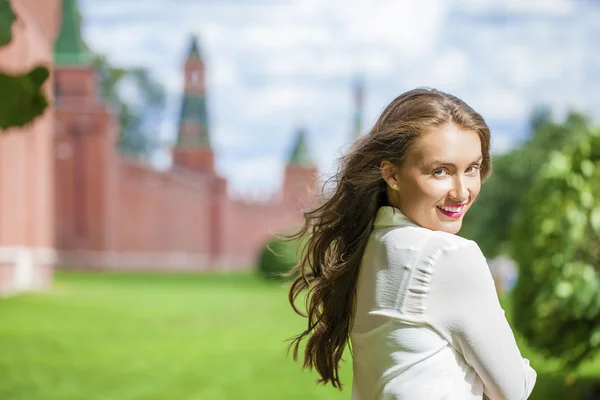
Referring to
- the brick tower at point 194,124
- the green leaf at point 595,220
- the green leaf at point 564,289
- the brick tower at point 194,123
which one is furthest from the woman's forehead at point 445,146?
the brick tower at point 194,123

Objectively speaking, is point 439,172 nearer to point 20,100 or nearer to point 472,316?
point 472,316

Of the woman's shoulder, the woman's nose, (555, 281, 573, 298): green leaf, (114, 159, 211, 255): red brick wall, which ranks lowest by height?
(114, 159, 211, 255): red brick wall

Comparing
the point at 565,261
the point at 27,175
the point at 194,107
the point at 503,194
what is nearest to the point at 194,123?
the point at 194,107

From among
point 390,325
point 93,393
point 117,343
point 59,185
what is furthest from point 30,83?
point 59,185

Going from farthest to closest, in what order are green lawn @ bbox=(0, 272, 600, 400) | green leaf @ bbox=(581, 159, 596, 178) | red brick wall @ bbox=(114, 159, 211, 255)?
red brick wall @ bbox=(114, 159, 211, 255) → green lawn @ bbox=(0, 272, 600, 400) → green leaf @ bbox=(581, 159, 596, 178)

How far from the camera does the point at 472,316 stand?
4.51 feet

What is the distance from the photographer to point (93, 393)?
24.2 ft

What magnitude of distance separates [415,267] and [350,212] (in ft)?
0.87

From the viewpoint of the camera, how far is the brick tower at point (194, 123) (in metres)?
35.1

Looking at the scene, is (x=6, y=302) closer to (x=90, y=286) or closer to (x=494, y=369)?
(x=90, y=286)

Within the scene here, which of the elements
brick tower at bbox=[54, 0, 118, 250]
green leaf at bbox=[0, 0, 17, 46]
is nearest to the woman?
green leaf at bbox=[0, 0, 17, 46]

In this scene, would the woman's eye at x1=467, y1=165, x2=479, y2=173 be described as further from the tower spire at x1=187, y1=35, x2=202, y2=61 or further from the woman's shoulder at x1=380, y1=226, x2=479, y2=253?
the tower spire at x1=187, y1=35, x2=202, y2=61

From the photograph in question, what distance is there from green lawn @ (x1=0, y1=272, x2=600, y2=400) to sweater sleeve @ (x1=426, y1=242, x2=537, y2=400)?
588 centimetres

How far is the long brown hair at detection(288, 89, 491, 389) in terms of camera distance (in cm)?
151
